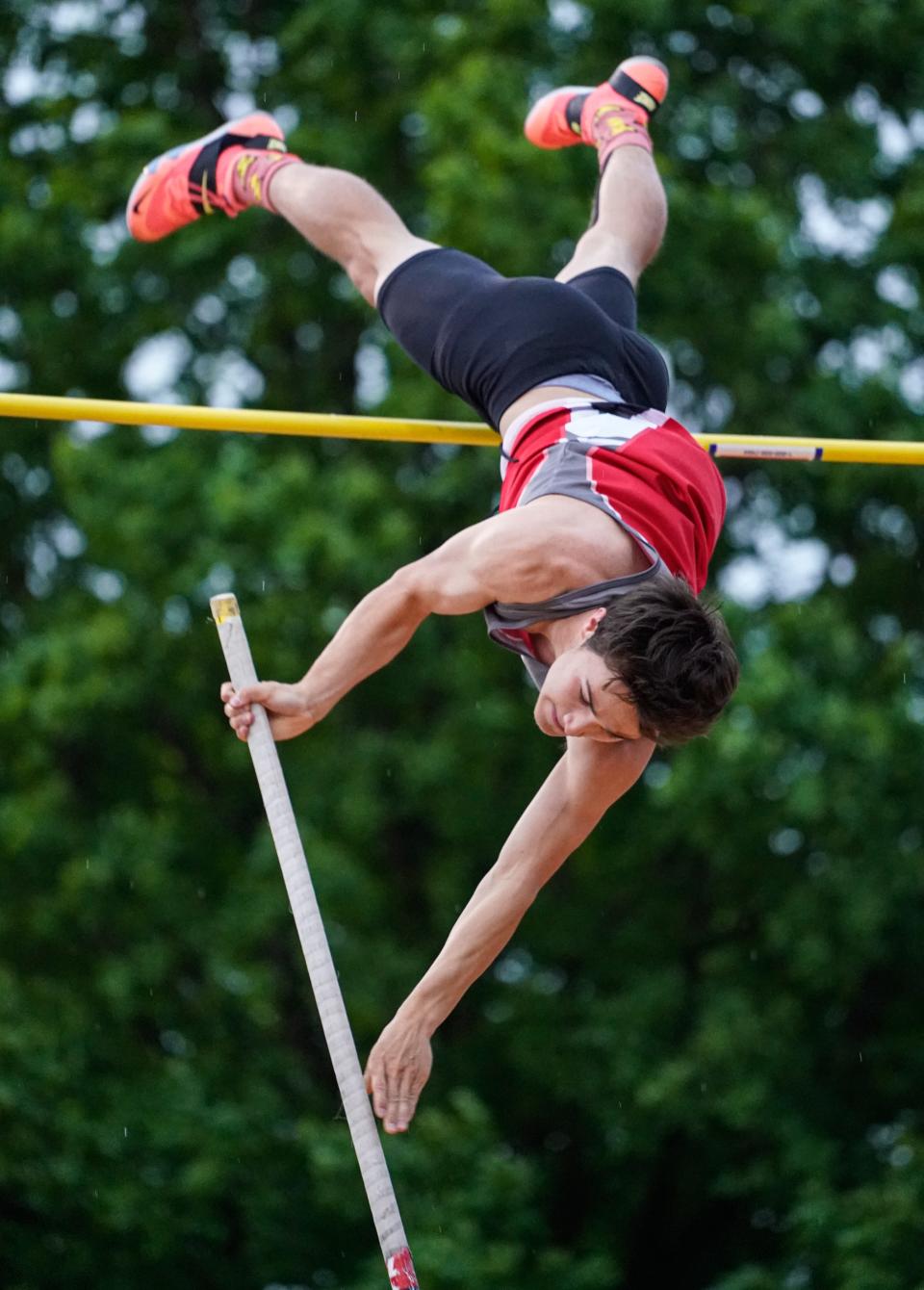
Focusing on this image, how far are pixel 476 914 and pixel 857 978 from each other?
526 centimetres

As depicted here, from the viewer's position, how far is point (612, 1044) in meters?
8.93

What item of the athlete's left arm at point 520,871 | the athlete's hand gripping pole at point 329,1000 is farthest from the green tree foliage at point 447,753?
the athlete's hand gripping pole at point 329,1000

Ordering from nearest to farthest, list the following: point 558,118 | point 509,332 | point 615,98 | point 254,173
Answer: point 509,332 → point 254,173 → point 615,98 → point 558,118

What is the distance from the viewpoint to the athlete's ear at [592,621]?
3453 mm

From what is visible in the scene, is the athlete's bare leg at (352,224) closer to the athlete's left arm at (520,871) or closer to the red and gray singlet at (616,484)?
the red and gray singlet at (616,484)

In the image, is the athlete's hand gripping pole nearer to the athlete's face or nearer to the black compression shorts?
the athlete's face

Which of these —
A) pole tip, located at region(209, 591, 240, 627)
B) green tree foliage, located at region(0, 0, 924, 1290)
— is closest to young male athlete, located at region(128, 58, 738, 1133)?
pole tip, located at region(209, 591, 240, 627)

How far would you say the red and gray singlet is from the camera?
3.58m

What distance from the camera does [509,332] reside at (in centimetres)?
400

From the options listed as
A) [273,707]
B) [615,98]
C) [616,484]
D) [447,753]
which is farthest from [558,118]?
[447,753]

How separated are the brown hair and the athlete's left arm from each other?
0.25 metres

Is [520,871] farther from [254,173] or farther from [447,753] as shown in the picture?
[447,753]

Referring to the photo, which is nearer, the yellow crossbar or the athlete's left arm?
the athlete's left arm

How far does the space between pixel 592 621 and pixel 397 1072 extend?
0.82 meters
